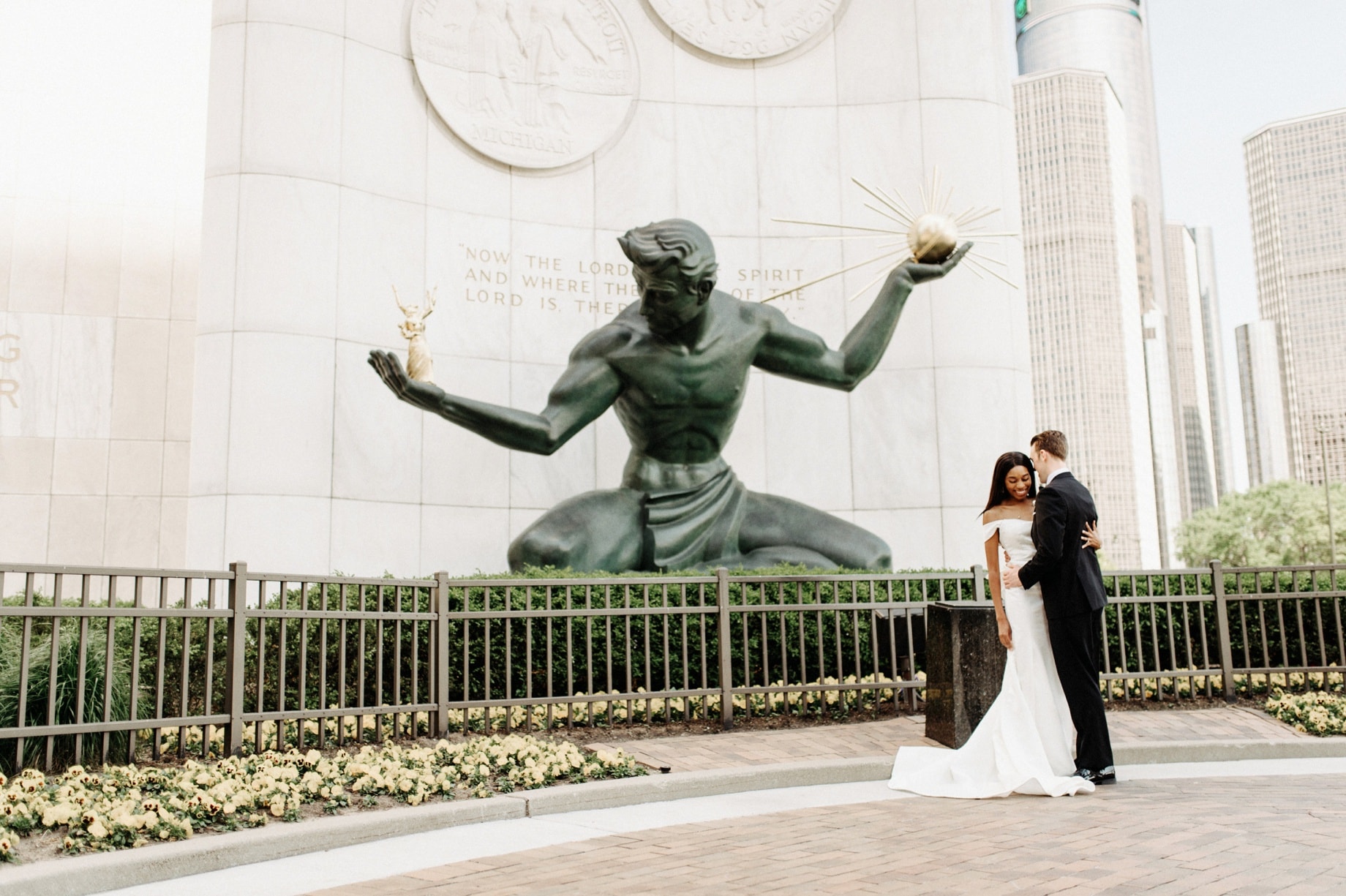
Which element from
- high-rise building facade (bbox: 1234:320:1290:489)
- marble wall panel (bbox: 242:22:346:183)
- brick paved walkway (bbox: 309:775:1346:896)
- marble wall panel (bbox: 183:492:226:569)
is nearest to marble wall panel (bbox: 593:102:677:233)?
marble wall panel (bbox: 242:22:346:183)

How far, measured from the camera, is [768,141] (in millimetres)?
14102

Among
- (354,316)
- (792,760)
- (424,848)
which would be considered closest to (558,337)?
(354,316)

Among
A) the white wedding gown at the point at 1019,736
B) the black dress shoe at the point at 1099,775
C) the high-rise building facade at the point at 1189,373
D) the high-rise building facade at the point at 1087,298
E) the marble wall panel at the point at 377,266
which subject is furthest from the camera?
the high-rise building facade at the point at 1189,373

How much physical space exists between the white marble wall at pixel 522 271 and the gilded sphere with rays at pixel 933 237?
345cm

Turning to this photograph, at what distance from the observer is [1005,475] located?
649cm

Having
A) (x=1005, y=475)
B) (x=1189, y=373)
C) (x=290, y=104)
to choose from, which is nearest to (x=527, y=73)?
(x=290, y=104)

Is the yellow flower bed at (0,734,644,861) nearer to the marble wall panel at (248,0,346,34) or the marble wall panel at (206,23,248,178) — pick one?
the marble wall panel at (206,23,248,178)

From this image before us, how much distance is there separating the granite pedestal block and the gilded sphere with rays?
13.3 feet

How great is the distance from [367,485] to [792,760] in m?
6.58

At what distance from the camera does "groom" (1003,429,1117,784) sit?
6125mm

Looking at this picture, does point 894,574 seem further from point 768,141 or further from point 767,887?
point 768,141

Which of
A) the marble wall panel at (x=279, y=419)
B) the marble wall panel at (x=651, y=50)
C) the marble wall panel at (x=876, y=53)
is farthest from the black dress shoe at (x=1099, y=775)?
the marble wall panel at (x=876, y=53)

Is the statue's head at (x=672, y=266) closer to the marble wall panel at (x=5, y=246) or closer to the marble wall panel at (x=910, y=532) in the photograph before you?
the marble wall panel at (x=910, y=532)

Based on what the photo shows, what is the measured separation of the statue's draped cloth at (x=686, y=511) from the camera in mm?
10383
